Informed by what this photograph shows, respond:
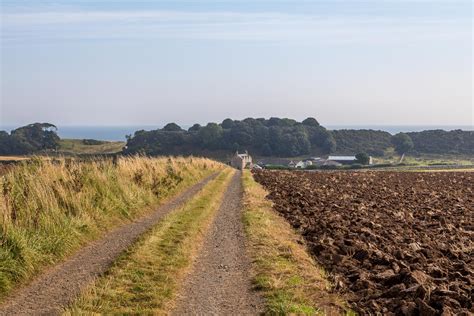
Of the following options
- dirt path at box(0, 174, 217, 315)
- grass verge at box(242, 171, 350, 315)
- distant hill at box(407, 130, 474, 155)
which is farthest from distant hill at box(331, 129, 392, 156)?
dirt path at box(0, 174, 217, 315)

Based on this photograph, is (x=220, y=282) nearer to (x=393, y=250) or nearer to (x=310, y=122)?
(x=393, y=250)

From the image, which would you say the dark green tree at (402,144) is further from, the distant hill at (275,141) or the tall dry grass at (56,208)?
the tall dry grass at (56,208)

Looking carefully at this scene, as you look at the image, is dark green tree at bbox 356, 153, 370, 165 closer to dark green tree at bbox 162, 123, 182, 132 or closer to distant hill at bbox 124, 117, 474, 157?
distant hill at bbox 124, 117, 474, 157

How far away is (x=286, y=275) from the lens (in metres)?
10.7

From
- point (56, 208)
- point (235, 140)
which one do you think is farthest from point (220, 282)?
point (235, 140)

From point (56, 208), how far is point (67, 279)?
3.62 m

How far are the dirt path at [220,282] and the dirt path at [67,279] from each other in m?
1.83

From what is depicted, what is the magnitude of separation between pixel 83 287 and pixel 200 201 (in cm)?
1393

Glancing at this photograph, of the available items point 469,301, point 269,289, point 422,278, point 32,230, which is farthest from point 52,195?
point 469,301

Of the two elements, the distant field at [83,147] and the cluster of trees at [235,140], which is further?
the cluster of trees at [235,140]

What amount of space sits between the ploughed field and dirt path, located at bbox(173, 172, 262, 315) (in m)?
1.73

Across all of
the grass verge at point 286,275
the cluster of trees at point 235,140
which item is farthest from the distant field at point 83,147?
the grass verge at point 286,275

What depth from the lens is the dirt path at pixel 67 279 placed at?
8574 millimetres

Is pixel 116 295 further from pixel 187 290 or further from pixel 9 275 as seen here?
pixel 9 275
